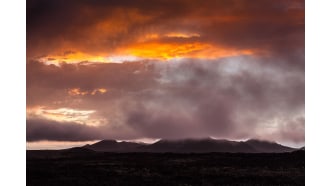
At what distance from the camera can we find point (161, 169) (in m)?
36.9

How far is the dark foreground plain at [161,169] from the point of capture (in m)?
32.2

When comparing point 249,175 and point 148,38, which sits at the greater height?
point 148,38

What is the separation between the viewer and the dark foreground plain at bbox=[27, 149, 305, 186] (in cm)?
3225

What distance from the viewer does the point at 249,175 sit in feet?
114
